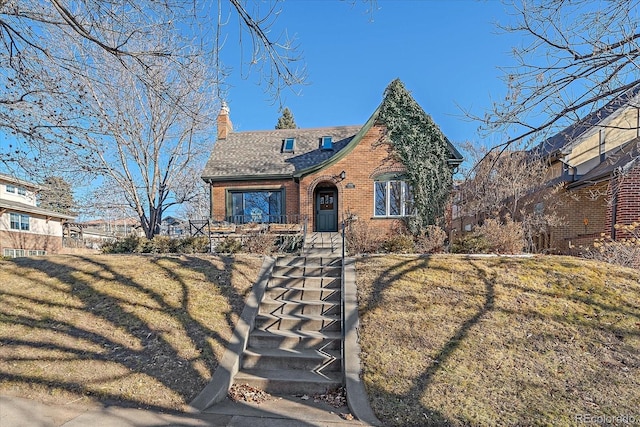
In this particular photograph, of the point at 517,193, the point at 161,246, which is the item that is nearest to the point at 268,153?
the point at 161,246

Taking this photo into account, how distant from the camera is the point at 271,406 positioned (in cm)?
405

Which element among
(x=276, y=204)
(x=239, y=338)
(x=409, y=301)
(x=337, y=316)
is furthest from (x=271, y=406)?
(x=276, y=204)

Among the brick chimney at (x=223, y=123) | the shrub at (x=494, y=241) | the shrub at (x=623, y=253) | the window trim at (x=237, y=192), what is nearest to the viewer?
the shrub at (x=623, y=253)

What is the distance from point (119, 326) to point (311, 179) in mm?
9894

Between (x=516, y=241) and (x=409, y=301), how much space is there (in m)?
4.62

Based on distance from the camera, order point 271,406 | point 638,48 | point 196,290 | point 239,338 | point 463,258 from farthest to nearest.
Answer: point 463,258 < point 196,290 < point 239,338 < point 271,406 < point 638,48

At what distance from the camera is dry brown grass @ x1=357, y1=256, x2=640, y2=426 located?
3.72 m

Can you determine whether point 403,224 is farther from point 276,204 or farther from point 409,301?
point 409,301

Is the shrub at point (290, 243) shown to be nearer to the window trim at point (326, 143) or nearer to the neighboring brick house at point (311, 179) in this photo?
the neighboring brick house at point (311, 179)

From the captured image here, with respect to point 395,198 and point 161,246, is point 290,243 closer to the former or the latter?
point 161,246

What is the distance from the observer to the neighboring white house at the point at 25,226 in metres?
20.9

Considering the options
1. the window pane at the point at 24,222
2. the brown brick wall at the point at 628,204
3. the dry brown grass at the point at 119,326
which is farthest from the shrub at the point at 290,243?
the window pane at the point at 24,222

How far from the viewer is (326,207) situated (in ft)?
48.4

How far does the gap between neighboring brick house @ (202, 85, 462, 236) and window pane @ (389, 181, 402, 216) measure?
4cm
